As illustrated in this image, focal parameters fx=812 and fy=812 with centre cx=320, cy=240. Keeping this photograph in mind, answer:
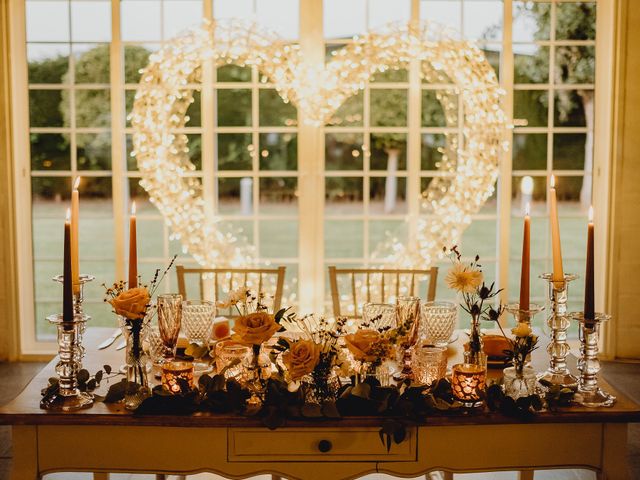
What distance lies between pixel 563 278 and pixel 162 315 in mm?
1095

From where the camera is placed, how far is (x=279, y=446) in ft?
6.38

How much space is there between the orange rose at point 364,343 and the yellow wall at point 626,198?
3.11 metres

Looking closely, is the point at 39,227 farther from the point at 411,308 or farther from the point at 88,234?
the point at 411,308

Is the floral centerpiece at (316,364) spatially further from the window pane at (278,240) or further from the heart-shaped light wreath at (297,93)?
the window pane at (278,240)

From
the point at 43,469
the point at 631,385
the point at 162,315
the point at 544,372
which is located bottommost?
the point at 631,385

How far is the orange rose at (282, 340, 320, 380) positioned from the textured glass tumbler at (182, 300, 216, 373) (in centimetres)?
51

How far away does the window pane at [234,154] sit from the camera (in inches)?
315

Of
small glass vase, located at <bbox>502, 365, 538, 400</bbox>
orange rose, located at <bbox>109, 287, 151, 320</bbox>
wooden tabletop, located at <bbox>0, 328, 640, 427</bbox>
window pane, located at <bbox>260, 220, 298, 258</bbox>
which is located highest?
orange rose, located at <bbox>109, 287, 151, 320</bbox>

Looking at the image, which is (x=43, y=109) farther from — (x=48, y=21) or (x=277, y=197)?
(x=277, y=197)

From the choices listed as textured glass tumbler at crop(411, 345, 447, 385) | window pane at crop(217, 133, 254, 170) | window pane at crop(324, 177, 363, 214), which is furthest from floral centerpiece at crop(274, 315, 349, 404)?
window pane at crop(324, 177, 363, 214)

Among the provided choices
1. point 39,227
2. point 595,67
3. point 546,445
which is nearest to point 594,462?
point 546,445

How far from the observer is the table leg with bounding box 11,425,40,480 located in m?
1.95

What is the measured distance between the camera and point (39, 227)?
11.6 meters

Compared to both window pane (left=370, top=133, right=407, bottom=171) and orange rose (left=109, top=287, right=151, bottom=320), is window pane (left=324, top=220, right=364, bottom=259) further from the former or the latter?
orange rose (left=109, top=287, right=151, bottom=320)
